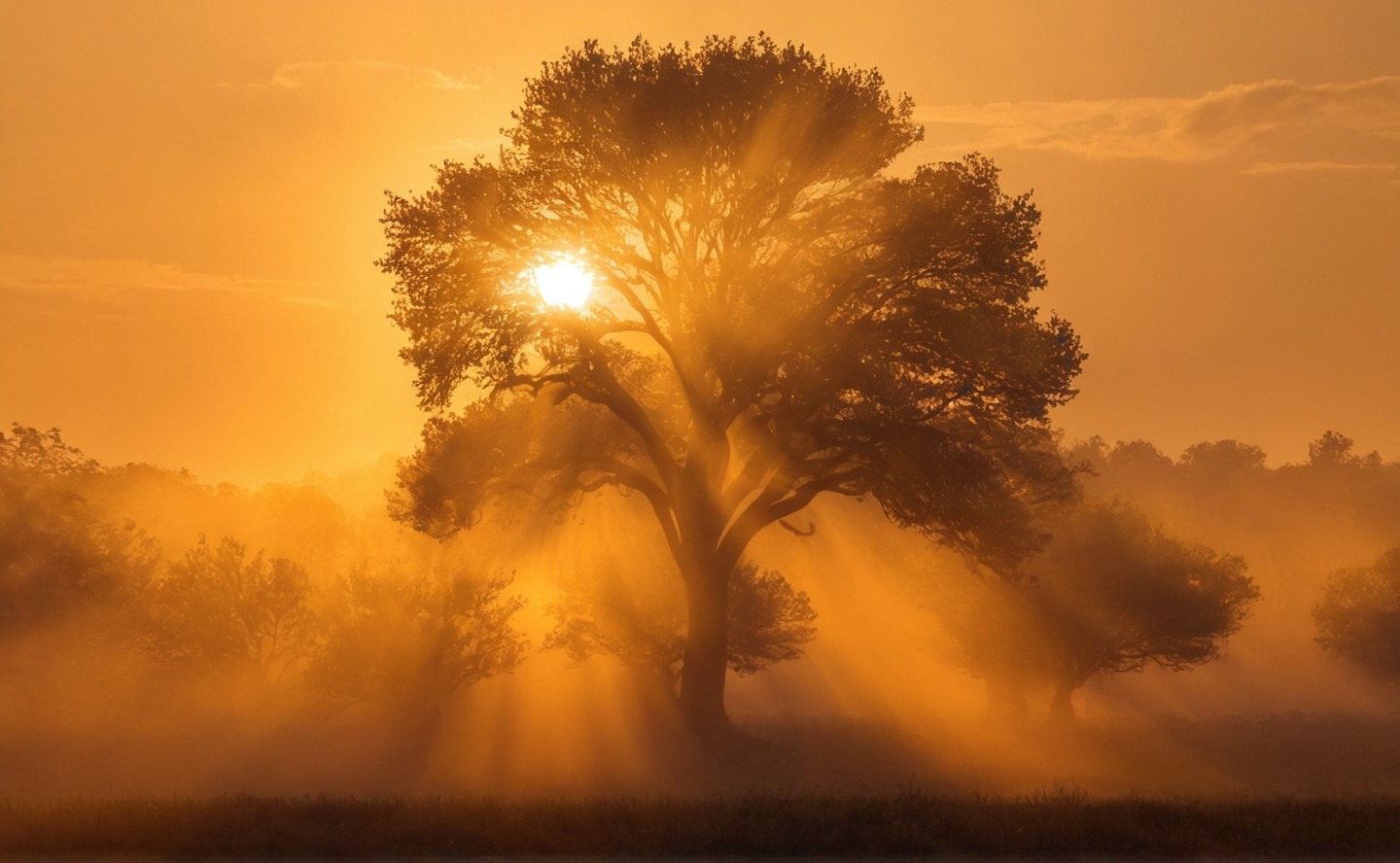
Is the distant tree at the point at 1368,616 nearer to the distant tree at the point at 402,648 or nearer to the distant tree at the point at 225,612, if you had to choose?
the distant tree at the point at 402,648

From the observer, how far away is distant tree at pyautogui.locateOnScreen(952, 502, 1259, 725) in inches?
2117

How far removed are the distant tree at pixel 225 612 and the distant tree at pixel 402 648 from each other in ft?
40.9

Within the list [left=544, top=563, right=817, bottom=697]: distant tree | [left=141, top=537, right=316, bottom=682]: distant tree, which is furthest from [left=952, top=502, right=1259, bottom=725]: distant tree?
[left=141, top=537, right=316, bottom=682]: distant tree

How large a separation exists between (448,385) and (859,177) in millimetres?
12338

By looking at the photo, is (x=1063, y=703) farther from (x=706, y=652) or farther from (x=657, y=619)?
(x=706, y=652)

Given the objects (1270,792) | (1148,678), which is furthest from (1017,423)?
(1148,678)

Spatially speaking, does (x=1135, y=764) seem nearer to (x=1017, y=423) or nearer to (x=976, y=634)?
(x=1017, y=423)

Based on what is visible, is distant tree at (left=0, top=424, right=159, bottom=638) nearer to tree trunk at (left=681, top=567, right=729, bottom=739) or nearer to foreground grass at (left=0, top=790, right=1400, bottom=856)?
tree trunk at (left=681, top=567, right=729, bottom=739)

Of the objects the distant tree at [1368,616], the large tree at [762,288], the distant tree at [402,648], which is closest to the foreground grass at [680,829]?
the large tree at [762,288]

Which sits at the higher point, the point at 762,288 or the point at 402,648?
the point at 762,288

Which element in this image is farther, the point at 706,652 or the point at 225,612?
the point at 225,612

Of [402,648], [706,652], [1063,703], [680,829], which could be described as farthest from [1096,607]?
[680,829]

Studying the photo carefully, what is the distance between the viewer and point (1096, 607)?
176 feet

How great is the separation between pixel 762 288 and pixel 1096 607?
79.2ft
